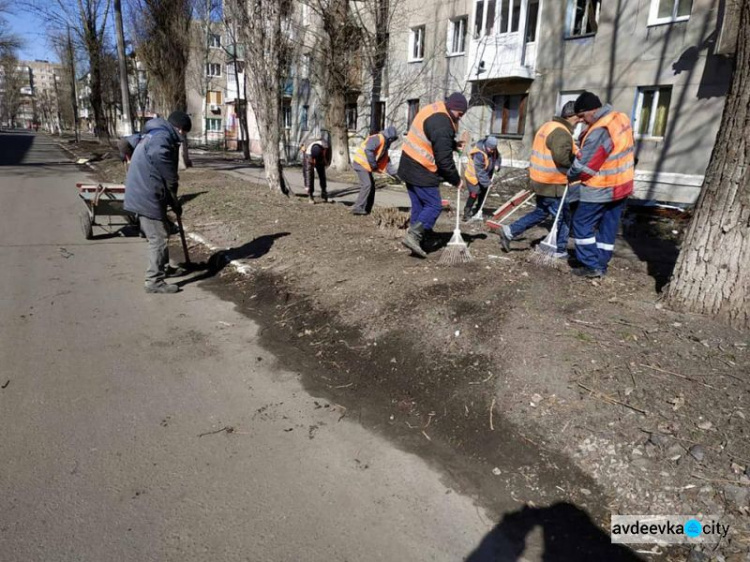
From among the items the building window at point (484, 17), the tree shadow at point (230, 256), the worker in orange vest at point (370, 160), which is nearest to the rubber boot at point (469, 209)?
the worker in orange vest at point (370, 160)

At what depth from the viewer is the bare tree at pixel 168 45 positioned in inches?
701

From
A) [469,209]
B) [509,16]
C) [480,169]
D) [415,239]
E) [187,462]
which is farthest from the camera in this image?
[509,16]

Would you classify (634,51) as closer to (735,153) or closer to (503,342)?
(735,153)

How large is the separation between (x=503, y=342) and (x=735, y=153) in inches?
86.0

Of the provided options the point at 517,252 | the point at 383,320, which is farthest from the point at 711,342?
the point at 517,252

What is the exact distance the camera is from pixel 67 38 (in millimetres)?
35094

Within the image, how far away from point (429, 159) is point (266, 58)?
706 cm

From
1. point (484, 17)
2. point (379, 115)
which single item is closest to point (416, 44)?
point (379, 115)

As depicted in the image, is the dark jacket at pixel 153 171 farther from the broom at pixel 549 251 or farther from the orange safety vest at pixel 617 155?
the orange safety vest at pixel 617 155

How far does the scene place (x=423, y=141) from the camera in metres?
5.83

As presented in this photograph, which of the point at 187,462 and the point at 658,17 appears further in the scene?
the point at 658,17

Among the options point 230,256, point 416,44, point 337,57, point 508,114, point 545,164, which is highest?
point 416,44

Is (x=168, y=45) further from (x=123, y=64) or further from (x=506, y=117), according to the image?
(x=506, y=117)

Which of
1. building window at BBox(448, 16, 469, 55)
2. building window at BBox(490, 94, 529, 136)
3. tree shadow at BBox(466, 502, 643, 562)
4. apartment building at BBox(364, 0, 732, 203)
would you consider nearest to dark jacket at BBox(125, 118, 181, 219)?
tree shadow at BBox(466, 502, 643, 562)
